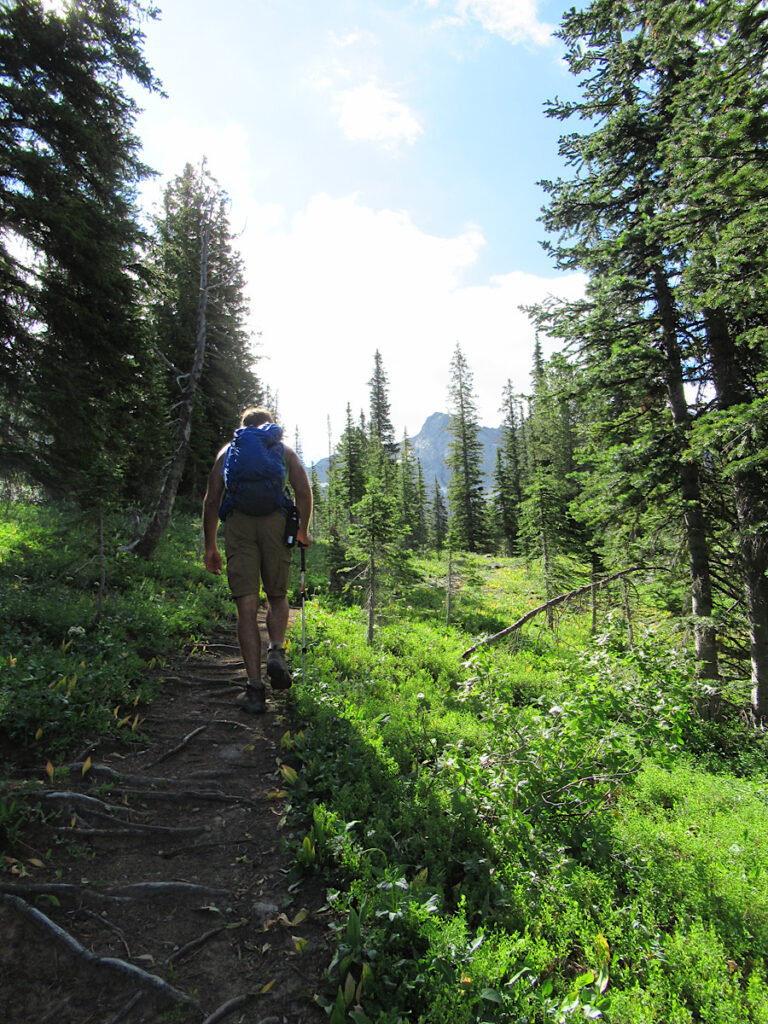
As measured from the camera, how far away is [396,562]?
444 inches

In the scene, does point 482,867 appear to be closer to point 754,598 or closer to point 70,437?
point 754,598

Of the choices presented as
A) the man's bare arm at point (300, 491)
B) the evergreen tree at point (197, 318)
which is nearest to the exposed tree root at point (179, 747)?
the man's bare arm at point (300, 491)

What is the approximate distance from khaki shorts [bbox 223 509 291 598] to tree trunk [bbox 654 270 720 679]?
643 cm

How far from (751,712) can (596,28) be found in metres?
11.9

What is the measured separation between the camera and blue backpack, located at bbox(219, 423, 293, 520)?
5.02m

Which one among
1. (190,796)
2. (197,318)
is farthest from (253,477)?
(197,318)

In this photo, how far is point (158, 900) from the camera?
2.82m

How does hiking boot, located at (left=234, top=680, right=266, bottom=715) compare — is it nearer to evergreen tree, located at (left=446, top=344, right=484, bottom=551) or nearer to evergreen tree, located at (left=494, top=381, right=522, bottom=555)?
evergreen tree, located at (left=446, top=344, right=484, bottom=551)

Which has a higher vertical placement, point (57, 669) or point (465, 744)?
point (57, 669)

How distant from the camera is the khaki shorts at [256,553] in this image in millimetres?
4996

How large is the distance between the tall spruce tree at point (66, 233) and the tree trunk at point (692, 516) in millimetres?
9623

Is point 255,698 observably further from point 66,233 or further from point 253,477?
point 66,233

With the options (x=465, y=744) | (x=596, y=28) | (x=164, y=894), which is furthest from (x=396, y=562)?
(x=596, y=28)

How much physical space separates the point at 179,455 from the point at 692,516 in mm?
12478
